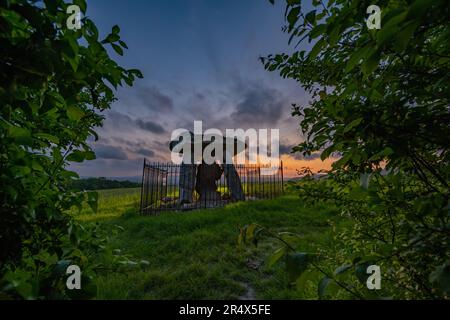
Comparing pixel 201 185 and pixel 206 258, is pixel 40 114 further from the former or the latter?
pixel 201 185

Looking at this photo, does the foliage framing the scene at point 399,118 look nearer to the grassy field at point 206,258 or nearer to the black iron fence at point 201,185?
the grassy field at point 206,258

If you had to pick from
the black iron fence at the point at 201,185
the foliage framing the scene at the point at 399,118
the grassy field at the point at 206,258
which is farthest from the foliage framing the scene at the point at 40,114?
the black iron fence at the point at 201,185

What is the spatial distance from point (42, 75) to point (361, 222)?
8.06 feet

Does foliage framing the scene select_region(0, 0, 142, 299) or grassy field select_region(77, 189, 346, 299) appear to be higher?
foliage framing the scene select_region(0, 0, 142, 299)

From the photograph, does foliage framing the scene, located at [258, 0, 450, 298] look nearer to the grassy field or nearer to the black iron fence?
the grassy field

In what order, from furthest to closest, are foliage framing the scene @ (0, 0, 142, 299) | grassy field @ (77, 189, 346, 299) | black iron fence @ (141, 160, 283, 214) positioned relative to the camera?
1. black iron fence @ (141, 160, 283, 214)
2. grassy field @ (77, 189, 346, 299)
3. foliage framing the scene @ (0, 0, 142, 299)

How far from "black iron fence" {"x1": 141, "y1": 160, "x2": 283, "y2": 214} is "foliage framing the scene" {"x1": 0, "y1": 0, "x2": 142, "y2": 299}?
9491 mm

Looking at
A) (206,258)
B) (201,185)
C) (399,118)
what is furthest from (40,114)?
(201,185)

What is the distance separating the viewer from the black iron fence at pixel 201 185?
11.2 m

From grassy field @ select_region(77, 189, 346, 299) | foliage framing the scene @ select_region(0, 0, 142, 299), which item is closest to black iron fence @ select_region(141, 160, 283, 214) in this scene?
grassy field @ select_region(77, 189, 346, 299)

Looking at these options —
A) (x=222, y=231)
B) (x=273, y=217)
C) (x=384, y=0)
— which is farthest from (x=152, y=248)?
(x=384, y=0)

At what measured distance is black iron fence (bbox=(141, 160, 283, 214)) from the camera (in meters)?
11.2

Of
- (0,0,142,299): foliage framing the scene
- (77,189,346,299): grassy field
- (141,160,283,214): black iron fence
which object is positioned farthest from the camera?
(141,160,283,214): black iron fence
